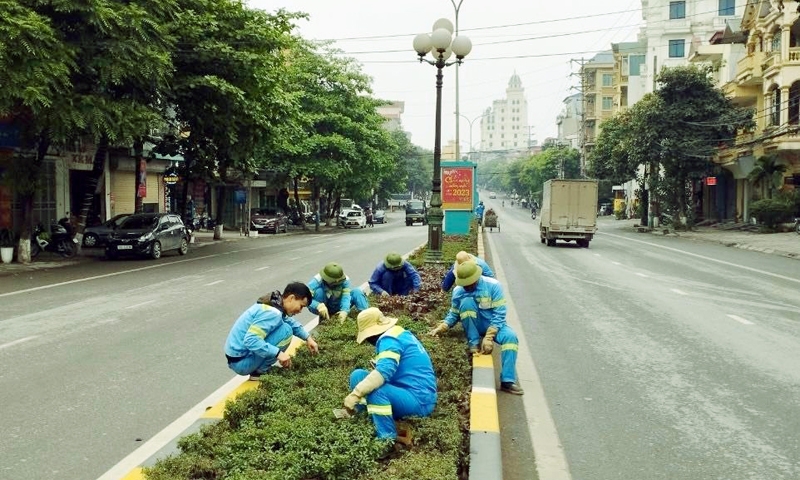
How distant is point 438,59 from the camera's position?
51.5ft

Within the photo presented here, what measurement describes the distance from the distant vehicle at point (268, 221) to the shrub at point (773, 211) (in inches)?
1045

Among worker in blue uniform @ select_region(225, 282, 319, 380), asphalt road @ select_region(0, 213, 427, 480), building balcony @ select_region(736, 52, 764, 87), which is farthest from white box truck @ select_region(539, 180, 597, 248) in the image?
worker in blue uniform @ select_region(225, 282, 319, 380)

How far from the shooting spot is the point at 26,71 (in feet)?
52.6

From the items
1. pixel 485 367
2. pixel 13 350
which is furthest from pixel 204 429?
pixel 13 350

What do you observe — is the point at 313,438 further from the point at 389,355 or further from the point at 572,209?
the point at 572,209

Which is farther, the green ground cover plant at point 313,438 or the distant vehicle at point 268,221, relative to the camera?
the distant vehicle at point 268,221

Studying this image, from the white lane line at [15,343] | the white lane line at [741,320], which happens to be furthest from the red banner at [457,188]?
the white lane line at [15,343]

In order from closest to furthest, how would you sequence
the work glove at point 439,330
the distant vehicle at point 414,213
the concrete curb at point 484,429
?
1. the concrete curb at point 484,429
2. the work glove at point 439,330
3. the distant vehicle at point 414,213

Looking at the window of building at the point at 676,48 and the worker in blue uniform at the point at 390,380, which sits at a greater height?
the window of building at the point at 676,48

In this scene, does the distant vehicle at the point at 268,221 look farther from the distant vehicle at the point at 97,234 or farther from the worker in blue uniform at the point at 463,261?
the worker in blue uniform at the point at 463,261

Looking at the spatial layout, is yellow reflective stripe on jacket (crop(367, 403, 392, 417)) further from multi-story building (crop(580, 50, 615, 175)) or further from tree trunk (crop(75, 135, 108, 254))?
multi-story building (crop(580, 50, 615, 175))

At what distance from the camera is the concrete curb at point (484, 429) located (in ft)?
14.6

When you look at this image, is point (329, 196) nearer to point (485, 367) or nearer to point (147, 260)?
point (147, 260)

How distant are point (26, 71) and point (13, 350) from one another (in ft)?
31.3
